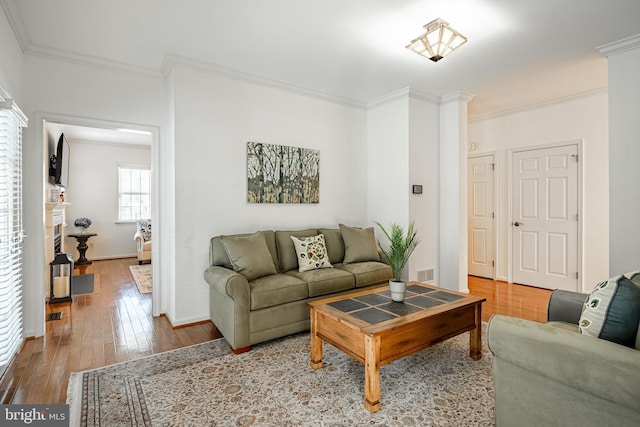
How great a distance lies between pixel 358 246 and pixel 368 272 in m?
0.46

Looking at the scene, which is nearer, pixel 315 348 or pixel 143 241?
pixel 315 348

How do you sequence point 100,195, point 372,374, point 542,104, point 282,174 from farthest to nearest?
point 100,195 → point 542,104 → point 282,174 → point 372,374

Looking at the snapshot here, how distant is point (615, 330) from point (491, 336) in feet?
1.51

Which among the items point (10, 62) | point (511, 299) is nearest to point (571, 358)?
point (511, 299)

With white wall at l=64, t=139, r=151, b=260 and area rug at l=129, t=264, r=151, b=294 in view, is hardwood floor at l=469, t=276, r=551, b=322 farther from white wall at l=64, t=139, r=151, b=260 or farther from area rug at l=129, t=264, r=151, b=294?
white wall at l=64, t=139, r=151, b=260

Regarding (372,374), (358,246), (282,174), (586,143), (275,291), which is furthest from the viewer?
(586,143)

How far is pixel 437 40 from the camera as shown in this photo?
2.72 m

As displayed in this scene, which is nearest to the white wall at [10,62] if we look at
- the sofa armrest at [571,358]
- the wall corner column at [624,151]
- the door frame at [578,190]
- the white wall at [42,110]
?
the white wall at [42,110]

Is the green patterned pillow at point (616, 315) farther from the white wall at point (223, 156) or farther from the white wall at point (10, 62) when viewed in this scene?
the white wall at point (10, 62)

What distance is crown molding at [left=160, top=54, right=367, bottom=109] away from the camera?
10.8 feet

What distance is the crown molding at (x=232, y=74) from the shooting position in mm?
3279

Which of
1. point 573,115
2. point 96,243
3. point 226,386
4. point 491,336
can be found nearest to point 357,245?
point 226,386

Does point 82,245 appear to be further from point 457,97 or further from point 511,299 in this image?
point 511,299

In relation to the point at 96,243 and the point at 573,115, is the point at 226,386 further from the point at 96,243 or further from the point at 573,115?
the point at 96,243
